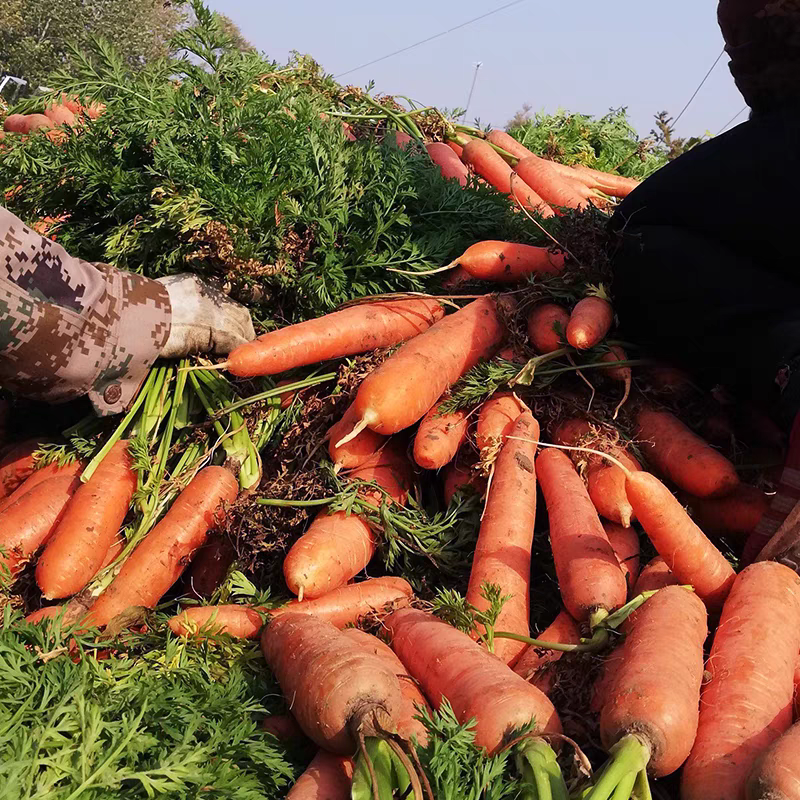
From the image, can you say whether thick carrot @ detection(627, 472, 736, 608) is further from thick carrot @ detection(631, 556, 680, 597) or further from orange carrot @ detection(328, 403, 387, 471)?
orange carrot @ detection(328, 403, 387, 471)

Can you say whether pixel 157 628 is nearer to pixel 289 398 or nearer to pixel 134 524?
pixel 134 524

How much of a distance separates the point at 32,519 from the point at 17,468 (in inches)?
15.9

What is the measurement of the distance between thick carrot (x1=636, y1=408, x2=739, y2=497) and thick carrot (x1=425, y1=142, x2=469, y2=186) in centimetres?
210

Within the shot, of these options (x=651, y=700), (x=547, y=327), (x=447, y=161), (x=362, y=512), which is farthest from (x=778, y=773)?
(x=447, y=161)

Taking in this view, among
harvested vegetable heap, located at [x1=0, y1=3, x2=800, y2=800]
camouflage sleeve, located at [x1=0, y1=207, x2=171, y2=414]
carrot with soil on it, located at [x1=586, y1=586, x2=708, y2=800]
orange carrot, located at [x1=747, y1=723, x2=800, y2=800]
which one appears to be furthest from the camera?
camouflage sleeve, located at [x1=0, y1=207, x2=171, y2=414]

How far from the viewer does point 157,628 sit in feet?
7.61

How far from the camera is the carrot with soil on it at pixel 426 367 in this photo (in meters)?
2.69

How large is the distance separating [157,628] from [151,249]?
157 centimetres

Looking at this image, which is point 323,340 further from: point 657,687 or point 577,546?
point 657,687

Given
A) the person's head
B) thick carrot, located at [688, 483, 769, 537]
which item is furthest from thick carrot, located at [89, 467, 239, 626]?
the person's head

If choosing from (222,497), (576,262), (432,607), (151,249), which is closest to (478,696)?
(432,607)

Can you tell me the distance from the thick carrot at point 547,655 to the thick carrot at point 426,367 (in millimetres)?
875

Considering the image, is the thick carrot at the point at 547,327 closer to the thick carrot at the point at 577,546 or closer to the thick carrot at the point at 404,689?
the thick carrot at the point at 577,546

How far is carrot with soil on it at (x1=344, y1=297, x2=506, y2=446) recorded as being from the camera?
Result: 8.82ft
